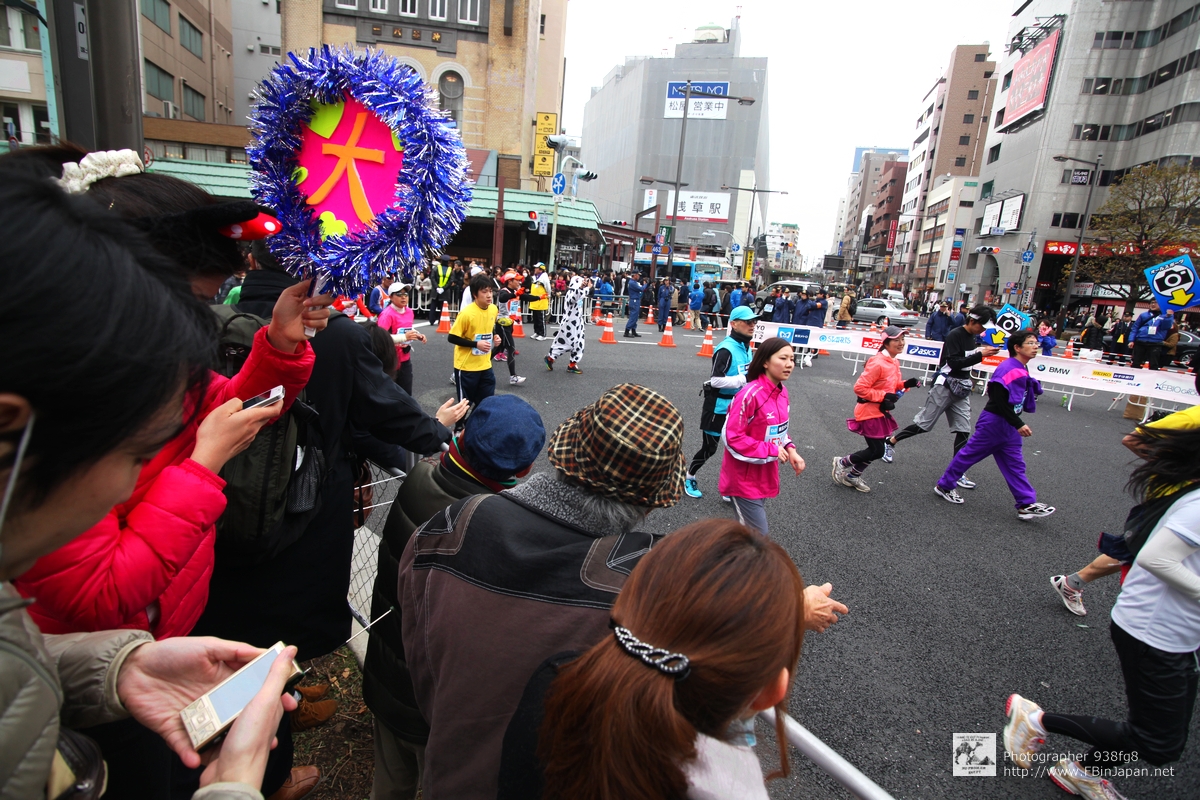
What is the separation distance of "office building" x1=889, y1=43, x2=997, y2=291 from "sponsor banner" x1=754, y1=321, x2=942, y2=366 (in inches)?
2291

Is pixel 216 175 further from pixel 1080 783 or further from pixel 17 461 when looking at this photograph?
pixel 1080 783

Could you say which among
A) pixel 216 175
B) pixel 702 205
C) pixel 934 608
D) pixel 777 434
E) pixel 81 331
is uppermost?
pixel 702 205

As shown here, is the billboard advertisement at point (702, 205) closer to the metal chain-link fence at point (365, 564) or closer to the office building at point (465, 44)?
the office building at point (465, 44)

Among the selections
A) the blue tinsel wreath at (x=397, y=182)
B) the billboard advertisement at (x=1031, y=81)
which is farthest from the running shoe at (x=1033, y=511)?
the billboard advertisement at (x=1031, y=81)

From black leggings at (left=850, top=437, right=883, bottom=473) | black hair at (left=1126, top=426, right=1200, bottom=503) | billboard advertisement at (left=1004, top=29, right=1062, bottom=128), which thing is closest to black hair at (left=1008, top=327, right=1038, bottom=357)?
black leggings at (left=850, top=437, right=883, bottom=473)

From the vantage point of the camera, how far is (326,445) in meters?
2.30

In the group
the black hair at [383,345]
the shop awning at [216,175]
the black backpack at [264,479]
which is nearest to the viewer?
the black backpack at [264,479]

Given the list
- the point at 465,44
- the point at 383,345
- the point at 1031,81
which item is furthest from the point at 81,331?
the point at 1031,81

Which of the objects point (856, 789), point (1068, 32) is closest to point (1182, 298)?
point (856, 789)

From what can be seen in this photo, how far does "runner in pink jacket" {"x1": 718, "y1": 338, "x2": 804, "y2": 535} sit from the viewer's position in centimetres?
425

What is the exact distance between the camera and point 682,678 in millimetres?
868

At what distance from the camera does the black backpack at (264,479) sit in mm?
1868

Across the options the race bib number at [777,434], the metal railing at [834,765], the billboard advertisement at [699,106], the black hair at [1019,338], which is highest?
the billboard advertisement at [699,106]

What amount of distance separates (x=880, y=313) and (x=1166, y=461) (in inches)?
1257
